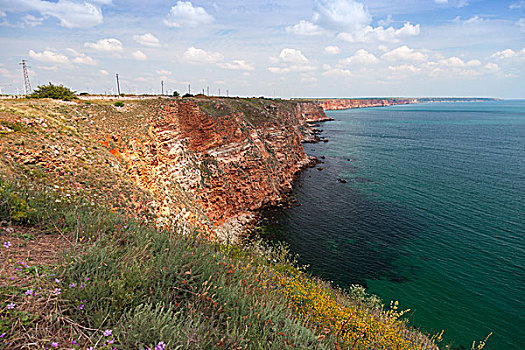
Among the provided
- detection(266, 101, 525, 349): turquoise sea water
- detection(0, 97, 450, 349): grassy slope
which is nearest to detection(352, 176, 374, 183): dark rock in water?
detection(266, 101, 525, 349): turquoise sea water

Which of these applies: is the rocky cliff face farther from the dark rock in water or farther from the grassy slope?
the dark rock in water

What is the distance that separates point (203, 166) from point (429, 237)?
3117 centimetres

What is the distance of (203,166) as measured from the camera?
3528 centimetres

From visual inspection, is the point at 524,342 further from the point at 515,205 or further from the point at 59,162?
the point at 59,162

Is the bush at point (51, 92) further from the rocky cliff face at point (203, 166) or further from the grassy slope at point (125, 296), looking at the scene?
the grassy slope at point (125, 296)

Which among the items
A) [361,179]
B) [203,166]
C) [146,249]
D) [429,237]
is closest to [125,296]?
[146,249]

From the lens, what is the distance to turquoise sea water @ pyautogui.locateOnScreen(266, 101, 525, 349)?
2262 centimetres

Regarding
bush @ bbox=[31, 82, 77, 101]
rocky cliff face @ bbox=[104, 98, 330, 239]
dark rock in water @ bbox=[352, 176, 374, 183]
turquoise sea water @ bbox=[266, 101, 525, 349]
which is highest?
bush @ bbox=[31, 82, 77, 101]

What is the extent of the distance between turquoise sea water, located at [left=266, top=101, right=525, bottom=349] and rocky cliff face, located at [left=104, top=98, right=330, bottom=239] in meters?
5.66

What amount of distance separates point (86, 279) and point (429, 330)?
25.1m

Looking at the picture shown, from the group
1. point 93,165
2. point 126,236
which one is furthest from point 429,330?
point 93,165

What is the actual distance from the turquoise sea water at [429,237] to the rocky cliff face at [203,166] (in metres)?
5.66

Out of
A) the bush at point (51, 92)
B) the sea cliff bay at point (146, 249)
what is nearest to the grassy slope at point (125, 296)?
the sea cliff bay at point (146, 249)

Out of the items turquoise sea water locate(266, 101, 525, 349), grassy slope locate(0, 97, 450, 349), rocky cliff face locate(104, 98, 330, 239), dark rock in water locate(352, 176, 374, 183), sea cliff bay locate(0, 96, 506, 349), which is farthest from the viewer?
dark rock in water locate(352, 176, 374, 183)
